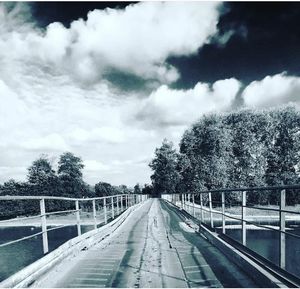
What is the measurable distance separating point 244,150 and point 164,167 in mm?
37811

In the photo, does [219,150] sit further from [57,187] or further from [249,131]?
[57,187]

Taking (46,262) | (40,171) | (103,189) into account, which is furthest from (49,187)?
(46,262)

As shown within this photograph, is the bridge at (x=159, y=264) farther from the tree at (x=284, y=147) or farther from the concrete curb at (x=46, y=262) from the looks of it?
the tree at (x=284, y=147)

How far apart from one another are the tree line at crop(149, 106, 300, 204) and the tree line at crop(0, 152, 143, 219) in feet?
54.6

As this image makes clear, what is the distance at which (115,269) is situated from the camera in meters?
4.96

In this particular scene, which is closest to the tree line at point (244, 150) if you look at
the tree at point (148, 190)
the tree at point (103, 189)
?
the tree at point (103, 189)

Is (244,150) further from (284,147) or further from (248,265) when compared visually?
(248,265)

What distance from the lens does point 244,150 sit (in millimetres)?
37656

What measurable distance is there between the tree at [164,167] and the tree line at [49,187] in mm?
12321

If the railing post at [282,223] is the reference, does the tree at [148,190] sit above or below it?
below

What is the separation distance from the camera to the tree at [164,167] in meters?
72.8

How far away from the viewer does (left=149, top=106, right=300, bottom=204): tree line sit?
35.8 m

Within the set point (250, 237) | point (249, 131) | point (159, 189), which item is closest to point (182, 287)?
point (250, 237)

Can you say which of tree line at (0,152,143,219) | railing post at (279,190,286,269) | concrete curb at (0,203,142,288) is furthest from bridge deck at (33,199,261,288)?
tree line at (0,152,143,219)
